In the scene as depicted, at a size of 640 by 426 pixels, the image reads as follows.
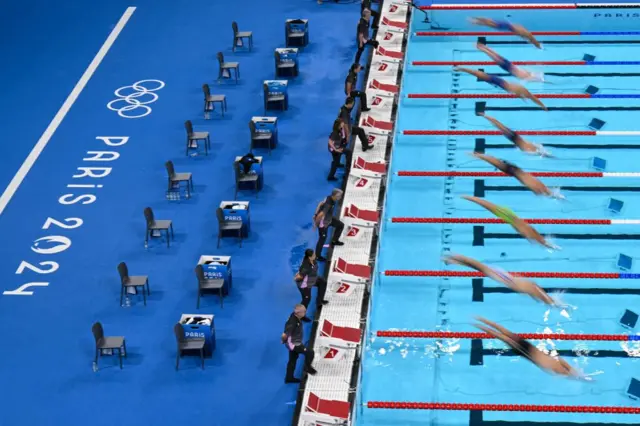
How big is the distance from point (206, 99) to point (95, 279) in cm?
476

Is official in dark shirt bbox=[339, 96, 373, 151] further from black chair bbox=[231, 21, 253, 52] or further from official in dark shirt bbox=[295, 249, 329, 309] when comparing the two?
black chair bbox=[231, 21, 253, 52]

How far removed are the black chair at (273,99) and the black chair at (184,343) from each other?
6403 mm

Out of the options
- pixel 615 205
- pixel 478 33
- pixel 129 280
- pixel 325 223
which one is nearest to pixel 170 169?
pixel 129 280

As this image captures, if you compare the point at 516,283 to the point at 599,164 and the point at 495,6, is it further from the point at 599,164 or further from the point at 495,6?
the point at 495,6

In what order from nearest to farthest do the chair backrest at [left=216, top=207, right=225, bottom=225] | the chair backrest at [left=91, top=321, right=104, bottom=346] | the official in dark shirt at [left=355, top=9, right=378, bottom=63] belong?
1. the chair backrest at [left=91, top=321, right=104, bottom=346]
2. the chair backrest at [left=216, top=207, right=225, bottom=225]
3. the official in dark shirt at [left=355, top=9, right=378, bottom=63]

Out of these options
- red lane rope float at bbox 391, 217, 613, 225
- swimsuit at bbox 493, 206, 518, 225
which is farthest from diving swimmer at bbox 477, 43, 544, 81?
swimsuit at bbox 493, 206, 518, 225

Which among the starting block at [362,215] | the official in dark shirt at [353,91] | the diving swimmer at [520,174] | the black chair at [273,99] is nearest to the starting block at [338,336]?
the starting block at [362,215]

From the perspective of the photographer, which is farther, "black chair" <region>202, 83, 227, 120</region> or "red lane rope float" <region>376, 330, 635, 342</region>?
"black chair" <region>202, 83, 227, 120</region>

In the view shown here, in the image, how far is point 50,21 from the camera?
2298 cm

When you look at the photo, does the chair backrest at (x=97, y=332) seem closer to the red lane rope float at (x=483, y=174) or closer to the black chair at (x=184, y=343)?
the black chair at (x=184, y=343)

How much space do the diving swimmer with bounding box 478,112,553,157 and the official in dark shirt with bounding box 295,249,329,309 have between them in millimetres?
3293

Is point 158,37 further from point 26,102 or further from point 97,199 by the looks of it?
point 97,199

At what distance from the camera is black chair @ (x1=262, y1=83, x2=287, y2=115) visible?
1888 cm

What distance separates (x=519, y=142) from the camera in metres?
15.7
